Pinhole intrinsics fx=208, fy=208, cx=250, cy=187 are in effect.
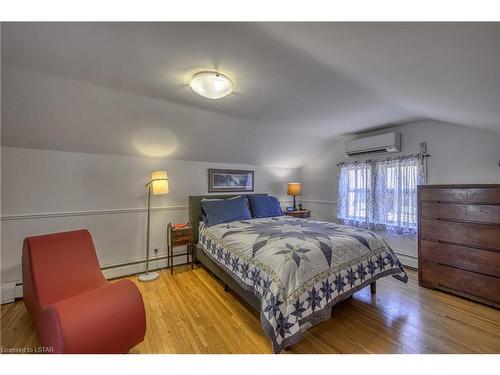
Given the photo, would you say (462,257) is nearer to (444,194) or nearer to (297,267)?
(444,194)

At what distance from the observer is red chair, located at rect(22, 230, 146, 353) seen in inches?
49.3

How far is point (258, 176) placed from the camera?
436cm

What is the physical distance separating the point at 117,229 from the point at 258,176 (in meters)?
2.63

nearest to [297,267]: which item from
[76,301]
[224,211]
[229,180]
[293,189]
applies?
[76,301]

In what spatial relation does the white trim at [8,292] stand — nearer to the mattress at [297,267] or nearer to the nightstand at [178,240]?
the nightstand at [178,240]

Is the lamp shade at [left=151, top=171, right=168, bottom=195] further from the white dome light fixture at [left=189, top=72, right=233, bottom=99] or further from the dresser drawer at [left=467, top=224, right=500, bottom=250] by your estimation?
the dresser drawer at [left=467, top=224, right=500, bottom=250]

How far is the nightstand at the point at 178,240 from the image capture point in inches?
119

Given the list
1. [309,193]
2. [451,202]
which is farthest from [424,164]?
[309,193]

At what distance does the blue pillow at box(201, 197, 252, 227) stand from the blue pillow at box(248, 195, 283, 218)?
0.64ft

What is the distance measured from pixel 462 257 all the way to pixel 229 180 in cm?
332

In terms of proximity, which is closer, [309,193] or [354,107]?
[354,107]

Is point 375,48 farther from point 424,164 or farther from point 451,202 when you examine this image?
point 424,164

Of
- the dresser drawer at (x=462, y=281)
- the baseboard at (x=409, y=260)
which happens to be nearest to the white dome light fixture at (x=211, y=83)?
the dresser drawer at (x=462, y=281)
